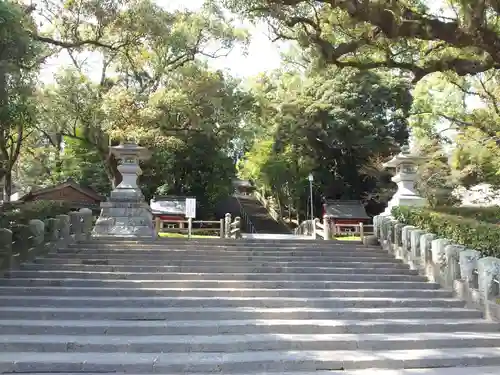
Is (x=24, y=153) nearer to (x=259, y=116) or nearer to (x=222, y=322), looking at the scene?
(x=259, y=116)

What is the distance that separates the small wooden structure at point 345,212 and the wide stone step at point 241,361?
18493mm

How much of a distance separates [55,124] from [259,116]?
9.50 m

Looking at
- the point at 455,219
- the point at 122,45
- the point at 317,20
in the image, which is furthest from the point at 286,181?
the point at 455,219

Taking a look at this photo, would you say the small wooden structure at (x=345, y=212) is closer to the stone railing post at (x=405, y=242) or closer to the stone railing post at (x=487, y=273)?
the stone railing post at (x=405, y=242)

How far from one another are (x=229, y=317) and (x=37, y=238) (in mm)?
4852

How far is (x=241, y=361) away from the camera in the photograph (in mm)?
5180

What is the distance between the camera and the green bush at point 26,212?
8867 mm

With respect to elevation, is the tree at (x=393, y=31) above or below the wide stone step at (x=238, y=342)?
above

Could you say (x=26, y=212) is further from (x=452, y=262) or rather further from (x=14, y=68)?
(x=452, y=262)

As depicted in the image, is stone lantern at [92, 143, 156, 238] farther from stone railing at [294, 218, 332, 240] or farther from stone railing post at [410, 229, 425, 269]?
stone railing at [294, 218, 332, 240]

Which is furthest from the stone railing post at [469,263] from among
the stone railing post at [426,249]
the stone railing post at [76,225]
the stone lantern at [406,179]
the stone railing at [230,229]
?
the stone railing at [230,229]

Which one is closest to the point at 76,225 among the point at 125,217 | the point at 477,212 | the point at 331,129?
the point at 125,217

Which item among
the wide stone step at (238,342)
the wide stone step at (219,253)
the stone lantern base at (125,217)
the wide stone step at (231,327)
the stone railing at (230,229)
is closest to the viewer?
the wide stone step at (238,342)

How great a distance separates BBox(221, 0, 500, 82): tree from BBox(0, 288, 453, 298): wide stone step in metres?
4.79
